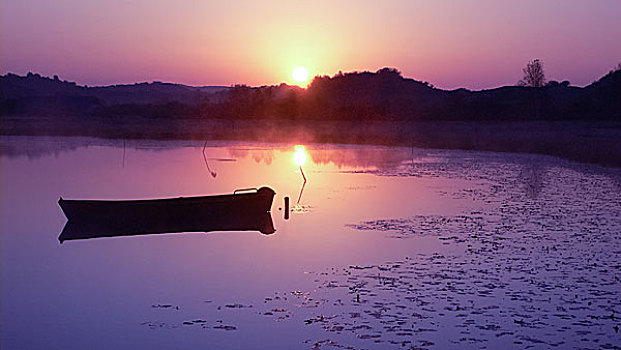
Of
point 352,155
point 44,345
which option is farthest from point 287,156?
point 44,345

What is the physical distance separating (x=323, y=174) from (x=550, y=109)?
38959mm

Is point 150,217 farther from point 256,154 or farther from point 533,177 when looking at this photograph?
point 256,154

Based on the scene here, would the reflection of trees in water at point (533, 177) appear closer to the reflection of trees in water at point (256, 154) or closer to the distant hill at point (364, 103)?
the reflection of trees in water at point (256, 154)

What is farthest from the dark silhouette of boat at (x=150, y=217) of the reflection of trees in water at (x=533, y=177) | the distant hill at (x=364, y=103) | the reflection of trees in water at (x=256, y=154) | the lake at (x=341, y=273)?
the distant hill at (x=364, y=103)

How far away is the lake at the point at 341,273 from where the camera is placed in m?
8.28

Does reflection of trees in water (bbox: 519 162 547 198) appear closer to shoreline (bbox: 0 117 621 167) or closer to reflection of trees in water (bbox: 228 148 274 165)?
shoreline (bbox: 0 117 621 167)

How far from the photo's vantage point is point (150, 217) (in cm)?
1585

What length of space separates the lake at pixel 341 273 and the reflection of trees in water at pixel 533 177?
0.27 meters

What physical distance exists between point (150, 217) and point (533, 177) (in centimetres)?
1539

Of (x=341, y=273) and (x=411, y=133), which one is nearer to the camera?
(x=341, y=273)

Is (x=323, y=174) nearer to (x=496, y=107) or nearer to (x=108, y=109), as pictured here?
(x=496, y=107)

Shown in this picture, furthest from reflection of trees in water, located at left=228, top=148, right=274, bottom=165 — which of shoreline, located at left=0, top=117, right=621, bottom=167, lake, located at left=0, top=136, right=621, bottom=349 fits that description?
lake, located at left=0, top=136, right=621, bottom=349

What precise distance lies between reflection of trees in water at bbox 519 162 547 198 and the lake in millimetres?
269

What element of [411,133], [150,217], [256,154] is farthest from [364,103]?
[150,217]
